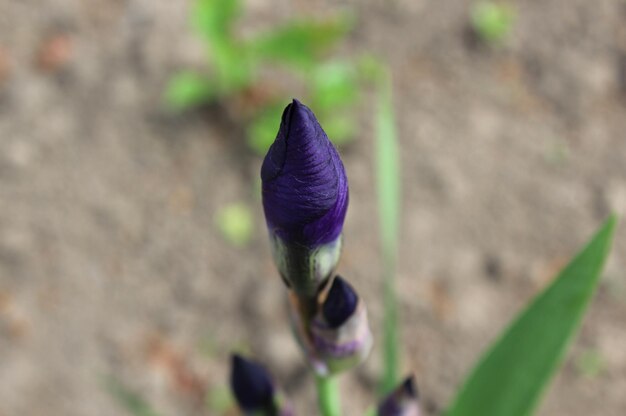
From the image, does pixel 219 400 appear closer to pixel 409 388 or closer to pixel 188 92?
pixel 188 92

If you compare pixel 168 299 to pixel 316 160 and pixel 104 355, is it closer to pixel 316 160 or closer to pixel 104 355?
pixel 104 355

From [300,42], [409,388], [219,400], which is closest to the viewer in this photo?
[409,388]

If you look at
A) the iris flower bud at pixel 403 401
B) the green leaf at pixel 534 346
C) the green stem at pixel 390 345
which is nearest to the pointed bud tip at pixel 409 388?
the iris flower bud at pixel 403 401

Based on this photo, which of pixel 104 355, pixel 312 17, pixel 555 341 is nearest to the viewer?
pixel 555 341

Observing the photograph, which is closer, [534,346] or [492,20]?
[534,346]

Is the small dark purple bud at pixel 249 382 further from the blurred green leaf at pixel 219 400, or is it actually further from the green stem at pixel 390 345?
the blurred green leaf at pixel 219 400

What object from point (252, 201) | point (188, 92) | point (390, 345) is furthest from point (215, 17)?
point (390, 345)

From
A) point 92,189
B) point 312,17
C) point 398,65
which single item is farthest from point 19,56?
point 398,65
